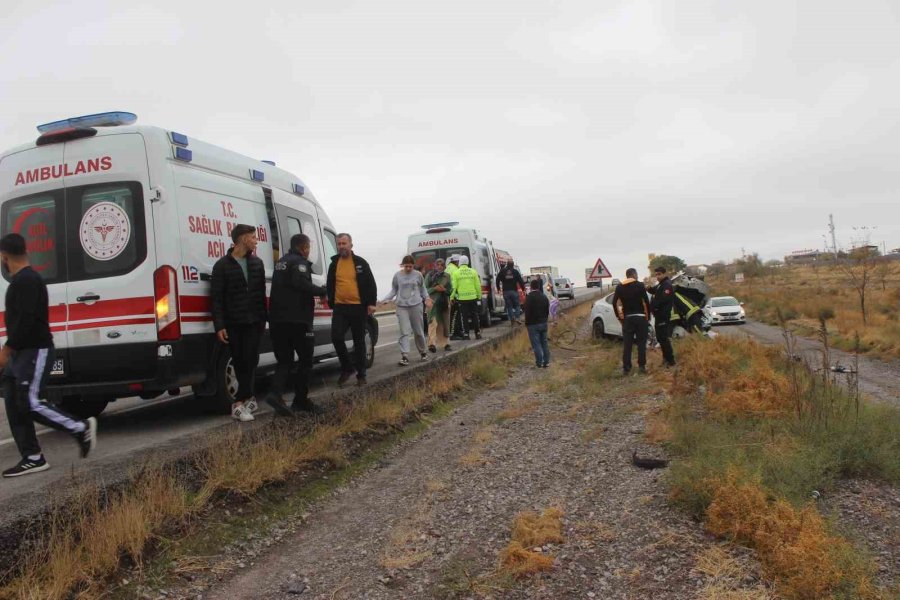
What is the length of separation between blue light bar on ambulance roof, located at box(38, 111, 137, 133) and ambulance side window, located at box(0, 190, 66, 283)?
2.01 feet

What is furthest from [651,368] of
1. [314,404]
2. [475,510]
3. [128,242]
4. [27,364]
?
[27,364]

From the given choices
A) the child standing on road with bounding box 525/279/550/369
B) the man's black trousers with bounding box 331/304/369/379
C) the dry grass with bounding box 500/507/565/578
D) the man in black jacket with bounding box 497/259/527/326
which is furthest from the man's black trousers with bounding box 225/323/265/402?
the man in black jacket with bounding box 497/259/527/326

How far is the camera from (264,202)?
26.3 feet

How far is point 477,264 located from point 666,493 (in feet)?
48.7

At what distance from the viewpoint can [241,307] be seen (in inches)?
251

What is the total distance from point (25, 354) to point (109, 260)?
60.1 inches

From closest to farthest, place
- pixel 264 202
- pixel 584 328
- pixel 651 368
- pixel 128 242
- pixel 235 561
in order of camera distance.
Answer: pixel 235 561 → pixel 128 242 → pixel 264 202 → pixel 651 368 → pixel 584 328

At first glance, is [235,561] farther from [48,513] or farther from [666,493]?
A: [666,493]

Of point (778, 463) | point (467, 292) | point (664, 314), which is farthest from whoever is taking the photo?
point (467, 292)

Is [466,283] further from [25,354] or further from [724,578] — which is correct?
[724,578]

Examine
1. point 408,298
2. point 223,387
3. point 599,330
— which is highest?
point 408,298

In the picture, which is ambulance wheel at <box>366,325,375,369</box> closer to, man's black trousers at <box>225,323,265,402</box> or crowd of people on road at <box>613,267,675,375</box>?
man's black trousers at <box>225,323,265,402</box>

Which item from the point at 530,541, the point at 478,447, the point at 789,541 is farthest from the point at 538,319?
the point at 789,541

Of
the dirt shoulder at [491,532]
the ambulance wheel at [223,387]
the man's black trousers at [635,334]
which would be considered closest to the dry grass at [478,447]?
the dirt shoulder at [491,532]
